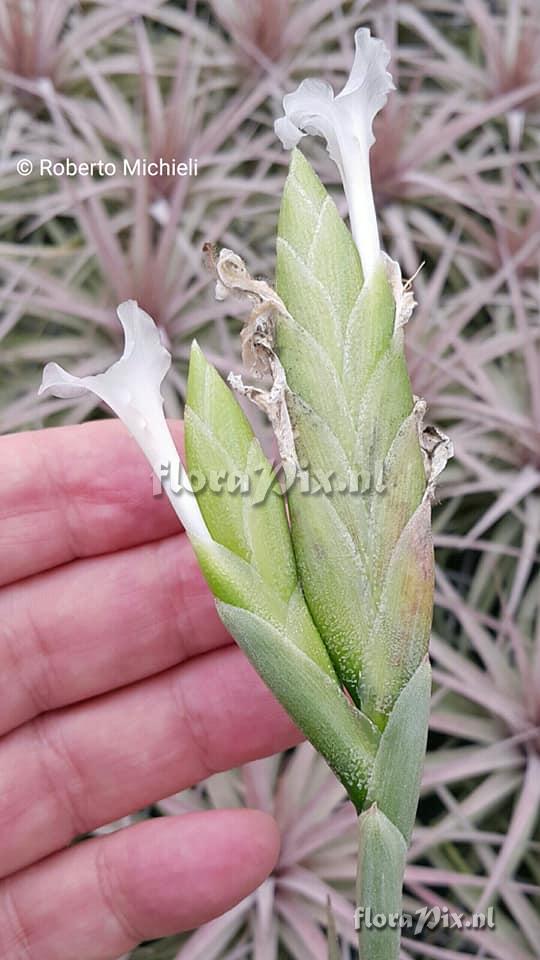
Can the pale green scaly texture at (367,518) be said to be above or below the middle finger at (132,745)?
above

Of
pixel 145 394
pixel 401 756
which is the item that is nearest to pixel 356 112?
pixel 145 394

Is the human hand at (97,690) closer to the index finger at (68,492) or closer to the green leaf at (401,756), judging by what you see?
the index finger at (68,492)

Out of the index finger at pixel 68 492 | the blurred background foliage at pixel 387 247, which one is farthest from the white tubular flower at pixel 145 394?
the blurred background foliage at pixel 387 247

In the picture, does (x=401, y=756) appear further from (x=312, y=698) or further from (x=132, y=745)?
(x=132, y=745)

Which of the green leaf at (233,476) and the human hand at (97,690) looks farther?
the human hand at (97,690)

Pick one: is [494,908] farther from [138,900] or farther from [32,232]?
[32,232]

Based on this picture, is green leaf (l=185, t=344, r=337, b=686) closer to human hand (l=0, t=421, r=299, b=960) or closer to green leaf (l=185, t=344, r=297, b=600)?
green leaf (l=185, t=344, r=297, b=600)
